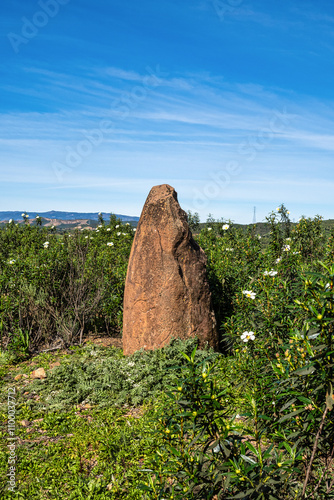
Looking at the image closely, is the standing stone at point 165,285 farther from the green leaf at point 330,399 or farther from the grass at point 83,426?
the green leaf at point 330,399

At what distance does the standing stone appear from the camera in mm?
6137

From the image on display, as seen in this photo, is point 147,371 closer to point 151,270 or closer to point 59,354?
point 151,270

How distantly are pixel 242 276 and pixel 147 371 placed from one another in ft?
8.36

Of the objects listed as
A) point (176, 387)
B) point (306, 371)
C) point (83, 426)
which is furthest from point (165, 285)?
point (306, 371)

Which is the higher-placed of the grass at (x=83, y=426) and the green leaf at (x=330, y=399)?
the green leaf at (x=330, y=399)

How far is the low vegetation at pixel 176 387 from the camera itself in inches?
84.6

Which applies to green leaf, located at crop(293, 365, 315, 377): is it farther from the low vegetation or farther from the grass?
the grass

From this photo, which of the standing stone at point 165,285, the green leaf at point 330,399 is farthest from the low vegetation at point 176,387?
the standing stone at point 165,285

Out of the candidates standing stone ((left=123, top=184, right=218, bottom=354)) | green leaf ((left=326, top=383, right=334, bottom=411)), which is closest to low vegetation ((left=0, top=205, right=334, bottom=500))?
green leaf ((left=326, top=383, right=334, bottom=411))

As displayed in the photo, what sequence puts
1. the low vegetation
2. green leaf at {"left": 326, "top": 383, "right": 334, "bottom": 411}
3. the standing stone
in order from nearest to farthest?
green leaf at {"left": 326, "top": 383, "right": 334, "bottom": 411} → the low vegetation → the standing stone

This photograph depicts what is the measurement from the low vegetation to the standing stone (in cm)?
31

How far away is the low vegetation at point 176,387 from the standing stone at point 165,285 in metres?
0.31

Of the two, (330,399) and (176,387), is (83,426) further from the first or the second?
(330,399)

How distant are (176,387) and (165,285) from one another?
12.8 ft
